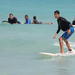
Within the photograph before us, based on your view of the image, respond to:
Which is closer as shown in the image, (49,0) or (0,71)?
(0,71)

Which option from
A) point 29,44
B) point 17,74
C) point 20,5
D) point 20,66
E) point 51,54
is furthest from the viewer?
point 20,5

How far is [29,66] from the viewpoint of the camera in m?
7.97

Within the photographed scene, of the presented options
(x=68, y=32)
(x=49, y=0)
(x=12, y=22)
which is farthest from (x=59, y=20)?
(x=49, y=0)

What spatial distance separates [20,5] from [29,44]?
26254 mm

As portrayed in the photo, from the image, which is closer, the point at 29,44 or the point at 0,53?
the point at 0,53

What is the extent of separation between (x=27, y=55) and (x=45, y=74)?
7.23 ft

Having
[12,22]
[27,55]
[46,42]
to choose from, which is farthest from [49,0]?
[27,55]

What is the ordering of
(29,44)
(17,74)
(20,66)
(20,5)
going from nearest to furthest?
(17,74) → (20,66) → (29,44) → (20,5)

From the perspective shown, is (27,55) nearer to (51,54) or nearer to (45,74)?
(51,54)

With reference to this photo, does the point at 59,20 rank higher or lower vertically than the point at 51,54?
higher

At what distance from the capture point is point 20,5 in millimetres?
37312

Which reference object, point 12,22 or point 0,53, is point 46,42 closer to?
point 0,53

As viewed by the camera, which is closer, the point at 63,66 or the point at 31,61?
the point at 63,66

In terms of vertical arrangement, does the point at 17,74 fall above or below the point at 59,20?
below
